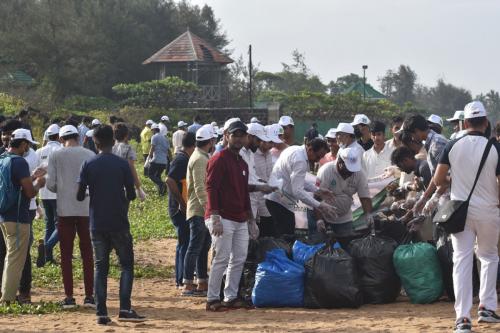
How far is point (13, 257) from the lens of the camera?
34.8ft

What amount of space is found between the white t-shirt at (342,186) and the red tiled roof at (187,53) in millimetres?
43188

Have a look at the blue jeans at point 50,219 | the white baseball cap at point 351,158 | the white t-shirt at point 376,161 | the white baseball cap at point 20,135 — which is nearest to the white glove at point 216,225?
the white baseball cap at point 351,158

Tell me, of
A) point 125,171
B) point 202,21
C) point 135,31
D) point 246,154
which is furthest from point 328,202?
point 202,21

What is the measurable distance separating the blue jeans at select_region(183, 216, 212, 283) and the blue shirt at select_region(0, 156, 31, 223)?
1.87 meters

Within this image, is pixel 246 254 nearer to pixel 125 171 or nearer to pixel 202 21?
pixel 125 171

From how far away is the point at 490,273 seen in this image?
8.86 m

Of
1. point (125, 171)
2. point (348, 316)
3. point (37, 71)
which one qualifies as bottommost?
point (348, 316)

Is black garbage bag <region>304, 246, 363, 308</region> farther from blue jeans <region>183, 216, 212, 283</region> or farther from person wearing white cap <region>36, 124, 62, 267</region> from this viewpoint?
person wearing white cap <region>36, 124, 62, 267</region>

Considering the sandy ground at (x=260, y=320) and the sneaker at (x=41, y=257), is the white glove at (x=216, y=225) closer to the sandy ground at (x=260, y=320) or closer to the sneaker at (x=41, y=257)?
the sandy ground at (x=260, y=320)

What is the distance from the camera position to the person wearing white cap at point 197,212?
11.2m

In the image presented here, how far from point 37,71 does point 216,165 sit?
1799 inches

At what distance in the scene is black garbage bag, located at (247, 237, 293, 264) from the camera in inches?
427

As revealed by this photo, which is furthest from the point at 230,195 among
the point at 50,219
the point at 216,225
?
the point at 50,219

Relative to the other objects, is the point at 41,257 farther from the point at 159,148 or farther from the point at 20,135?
the point at 159,148
